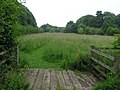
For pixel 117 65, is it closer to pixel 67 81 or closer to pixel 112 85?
pixel 112 85

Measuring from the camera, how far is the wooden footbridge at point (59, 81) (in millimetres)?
7609

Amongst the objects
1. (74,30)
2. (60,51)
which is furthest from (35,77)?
(74,30)

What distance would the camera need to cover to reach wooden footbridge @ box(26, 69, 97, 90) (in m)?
7.61

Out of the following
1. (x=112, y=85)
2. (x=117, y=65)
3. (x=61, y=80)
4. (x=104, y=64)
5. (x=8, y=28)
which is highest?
(x=8, y=28)

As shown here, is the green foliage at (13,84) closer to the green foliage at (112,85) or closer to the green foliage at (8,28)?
the green foliage at (112,85)

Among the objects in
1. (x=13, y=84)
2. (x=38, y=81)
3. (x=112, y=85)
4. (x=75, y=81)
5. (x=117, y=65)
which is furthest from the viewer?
(x=75, y=81)

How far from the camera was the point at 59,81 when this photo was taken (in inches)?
333

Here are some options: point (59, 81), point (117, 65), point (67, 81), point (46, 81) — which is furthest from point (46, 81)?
point (117, 65)

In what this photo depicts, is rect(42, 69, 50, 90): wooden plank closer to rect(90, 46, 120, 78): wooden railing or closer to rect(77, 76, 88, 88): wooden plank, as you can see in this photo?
rect(77, 76, 88, 88): wooden plank

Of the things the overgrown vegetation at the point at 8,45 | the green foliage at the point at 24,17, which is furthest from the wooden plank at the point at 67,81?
the green foliage at the point at 24,17

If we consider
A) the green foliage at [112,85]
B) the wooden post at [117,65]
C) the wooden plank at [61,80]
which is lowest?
the wooden plank at [61,80]

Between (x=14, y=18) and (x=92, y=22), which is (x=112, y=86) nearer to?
(x=14, y=18)

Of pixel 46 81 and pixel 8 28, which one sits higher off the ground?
pixel 8 28

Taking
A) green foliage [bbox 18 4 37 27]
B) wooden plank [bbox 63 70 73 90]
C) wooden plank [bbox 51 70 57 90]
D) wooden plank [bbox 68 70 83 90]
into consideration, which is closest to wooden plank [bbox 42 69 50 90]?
wooden plank [bbox 51 70 57 90]
